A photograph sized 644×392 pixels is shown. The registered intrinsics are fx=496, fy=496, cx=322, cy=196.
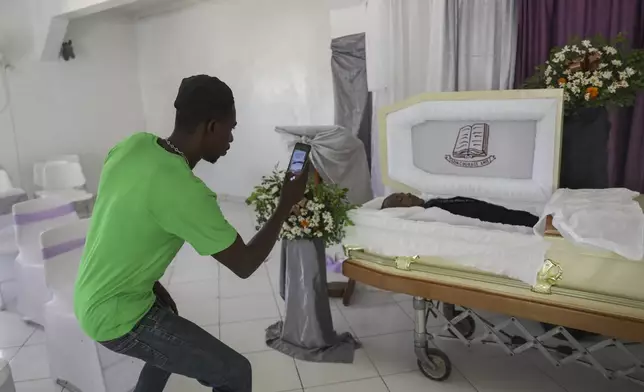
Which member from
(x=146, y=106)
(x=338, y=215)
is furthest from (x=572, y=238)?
(x=146, y=106)

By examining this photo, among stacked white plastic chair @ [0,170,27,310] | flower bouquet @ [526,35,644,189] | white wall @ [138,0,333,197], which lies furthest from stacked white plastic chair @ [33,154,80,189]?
flower bouquet @ [526,35,644,189]

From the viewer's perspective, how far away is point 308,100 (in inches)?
213

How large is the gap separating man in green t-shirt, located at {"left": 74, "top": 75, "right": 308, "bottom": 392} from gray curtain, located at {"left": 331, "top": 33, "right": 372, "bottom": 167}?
3010 millimetres

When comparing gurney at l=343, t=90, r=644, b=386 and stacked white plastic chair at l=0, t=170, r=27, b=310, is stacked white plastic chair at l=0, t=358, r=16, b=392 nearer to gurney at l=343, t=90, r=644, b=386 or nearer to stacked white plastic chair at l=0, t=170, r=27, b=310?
gurney at l=343, t=90, r=644, b=386

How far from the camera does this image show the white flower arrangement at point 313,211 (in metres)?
2.26

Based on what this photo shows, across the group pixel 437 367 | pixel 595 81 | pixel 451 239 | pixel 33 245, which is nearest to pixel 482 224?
pixel 451 239

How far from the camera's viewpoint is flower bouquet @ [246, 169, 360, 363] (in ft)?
7.54

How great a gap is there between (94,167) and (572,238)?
6196mm

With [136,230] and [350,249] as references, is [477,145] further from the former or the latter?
[136,230]

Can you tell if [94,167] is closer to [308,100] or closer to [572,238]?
[308,100]

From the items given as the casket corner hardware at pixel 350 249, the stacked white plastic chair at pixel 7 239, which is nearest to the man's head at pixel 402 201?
the casket corner hardware at pixel 350 249

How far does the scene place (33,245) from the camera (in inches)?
110

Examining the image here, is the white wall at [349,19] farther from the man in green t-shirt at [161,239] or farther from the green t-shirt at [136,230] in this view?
the green t-shirt at [136,230]

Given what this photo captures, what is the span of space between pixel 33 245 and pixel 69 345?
0.86m
